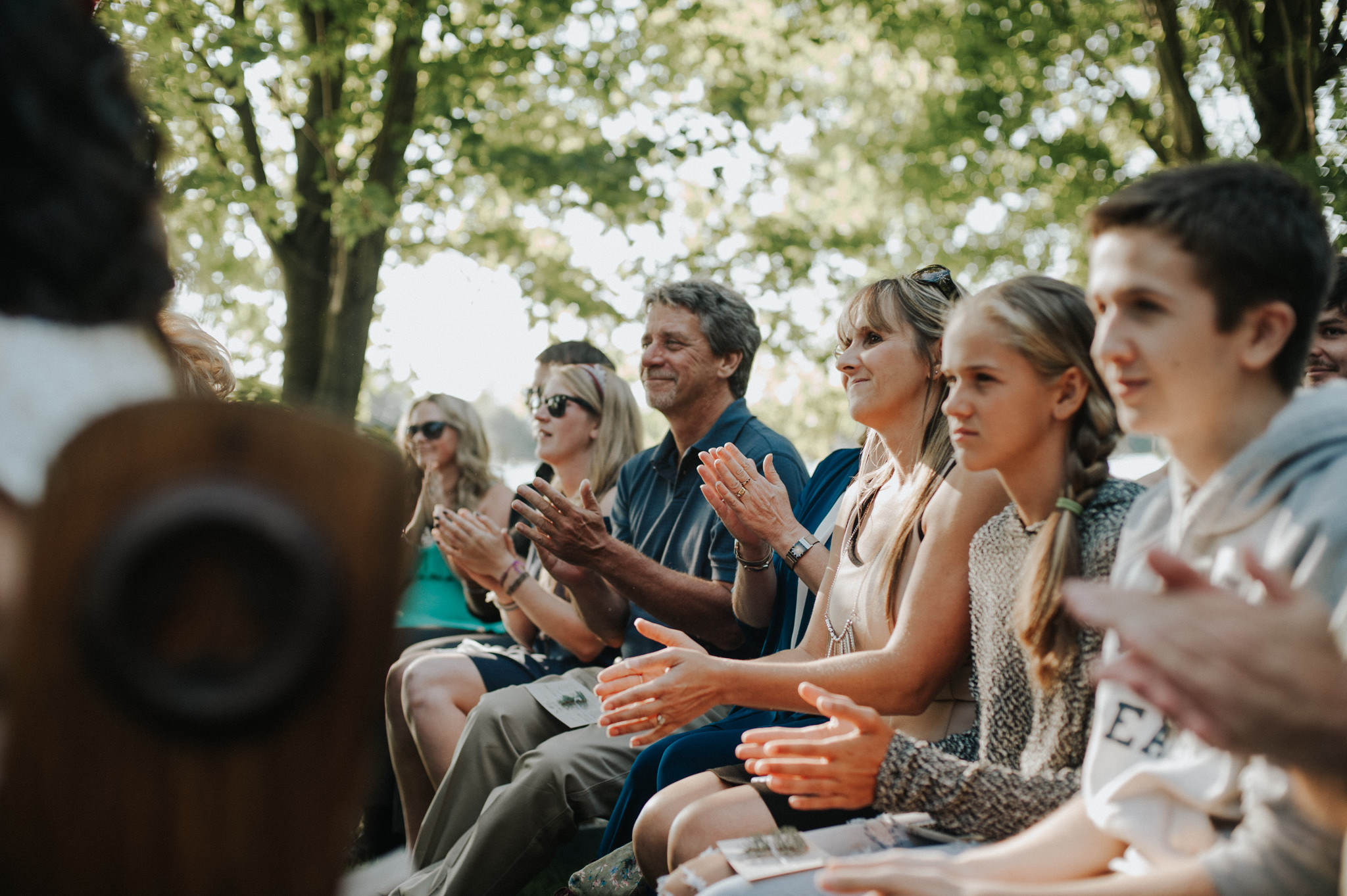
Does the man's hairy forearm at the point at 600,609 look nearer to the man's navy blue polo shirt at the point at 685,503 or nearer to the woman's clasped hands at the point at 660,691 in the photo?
the man's navy blue polo shirt at the point at 685,503

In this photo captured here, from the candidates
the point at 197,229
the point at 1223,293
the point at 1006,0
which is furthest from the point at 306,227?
the point at 1223,293

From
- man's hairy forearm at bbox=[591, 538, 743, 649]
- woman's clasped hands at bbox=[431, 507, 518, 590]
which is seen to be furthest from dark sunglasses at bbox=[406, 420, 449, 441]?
man's hairy forearm at bbox=[591, 538, 743, 649]

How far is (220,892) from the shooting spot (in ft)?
3.12

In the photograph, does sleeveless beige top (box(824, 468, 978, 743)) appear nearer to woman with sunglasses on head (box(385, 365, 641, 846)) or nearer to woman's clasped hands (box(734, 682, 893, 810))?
woman's clasped hands (box(734, 682, 893, 810))

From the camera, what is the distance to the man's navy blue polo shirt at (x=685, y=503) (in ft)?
12.7

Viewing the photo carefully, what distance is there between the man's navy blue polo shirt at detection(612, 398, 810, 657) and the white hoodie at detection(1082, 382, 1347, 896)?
219 centimetres

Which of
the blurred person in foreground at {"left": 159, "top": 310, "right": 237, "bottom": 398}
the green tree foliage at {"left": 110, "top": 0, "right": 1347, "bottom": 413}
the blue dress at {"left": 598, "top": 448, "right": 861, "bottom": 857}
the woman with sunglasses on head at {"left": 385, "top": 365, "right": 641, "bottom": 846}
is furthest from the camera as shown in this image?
the green tree foliage at {"left": 110, "top": 0, "right": 1347, "bottom": 413}

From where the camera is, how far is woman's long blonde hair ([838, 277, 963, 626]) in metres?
2.71

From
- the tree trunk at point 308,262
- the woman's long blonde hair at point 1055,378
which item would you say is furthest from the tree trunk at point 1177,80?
the woman's long blonde hair at point 1055,378

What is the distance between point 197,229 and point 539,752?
835 centimetres

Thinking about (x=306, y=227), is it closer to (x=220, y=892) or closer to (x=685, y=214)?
Answer: (x=685, y=214)

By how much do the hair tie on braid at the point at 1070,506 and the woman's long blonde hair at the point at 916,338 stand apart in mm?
678

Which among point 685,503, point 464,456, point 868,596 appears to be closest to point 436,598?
point 464,456

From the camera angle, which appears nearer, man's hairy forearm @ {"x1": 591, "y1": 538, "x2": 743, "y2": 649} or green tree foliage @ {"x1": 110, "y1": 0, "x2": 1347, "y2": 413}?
man's hairy forearm @ {"x1": 591, "y1": 538, "x2": 743, "y2": 649}
